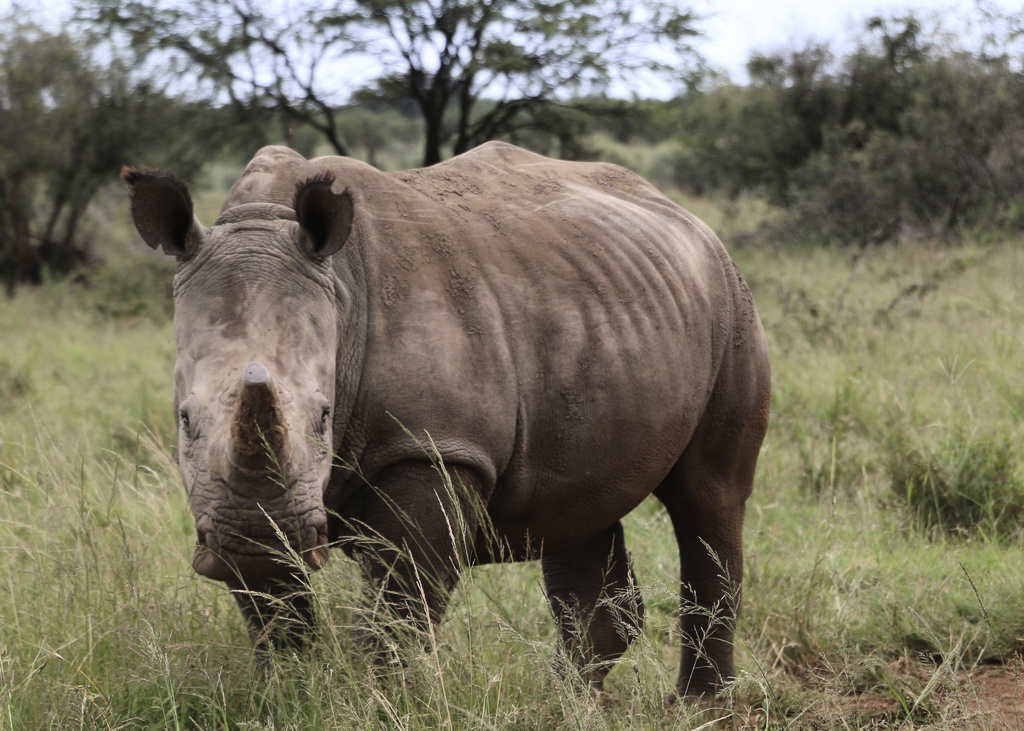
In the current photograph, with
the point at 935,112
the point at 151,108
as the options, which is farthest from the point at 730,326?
the point at 151,108

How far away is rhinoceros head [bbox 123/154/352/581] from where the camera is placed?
7.35 ft

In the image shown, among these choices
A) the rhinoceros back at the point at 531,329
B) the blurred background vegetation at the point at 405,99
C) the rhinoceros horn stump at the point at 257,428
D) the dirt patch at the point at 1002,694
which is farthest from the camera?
the blurred background vegetation at the point at 405,99

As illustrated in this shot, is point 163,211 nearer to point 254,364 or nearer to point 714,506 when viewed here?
point 254,364

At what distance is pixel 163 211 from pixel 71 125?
16.3 m

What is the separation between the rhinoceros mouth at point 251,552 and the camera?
2285mm

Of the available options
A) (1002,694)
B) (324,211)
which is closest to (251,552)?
(324,211)

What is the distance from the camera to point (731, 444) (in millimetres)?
3592

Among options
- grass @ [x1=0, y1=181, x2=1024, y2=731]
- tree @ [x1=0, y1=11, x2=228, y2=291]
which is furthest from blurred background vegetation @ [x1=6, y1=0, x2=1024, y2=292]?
grass @ [x1=0, y1=181, x2=1024, y2=731]

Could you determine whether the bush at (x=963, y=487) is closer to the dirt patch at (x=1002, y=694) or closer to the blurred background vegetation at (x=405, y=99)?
the dirt patch at (x=1002, y=694)

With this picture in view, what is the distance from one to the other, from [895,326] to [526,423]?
246 inches

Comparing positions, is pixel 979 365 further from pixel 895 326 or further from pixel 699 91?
pixel 699 91

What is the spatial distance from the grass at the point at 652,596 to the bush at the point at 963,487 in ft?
0.09

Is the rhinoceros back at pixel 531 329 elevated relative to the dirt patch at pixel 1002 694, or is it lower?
elevated

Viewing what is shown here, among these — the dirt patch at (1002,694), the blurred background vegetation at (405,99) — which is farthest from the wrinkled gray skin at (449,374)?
the blurred background vegetation at (405,99)
